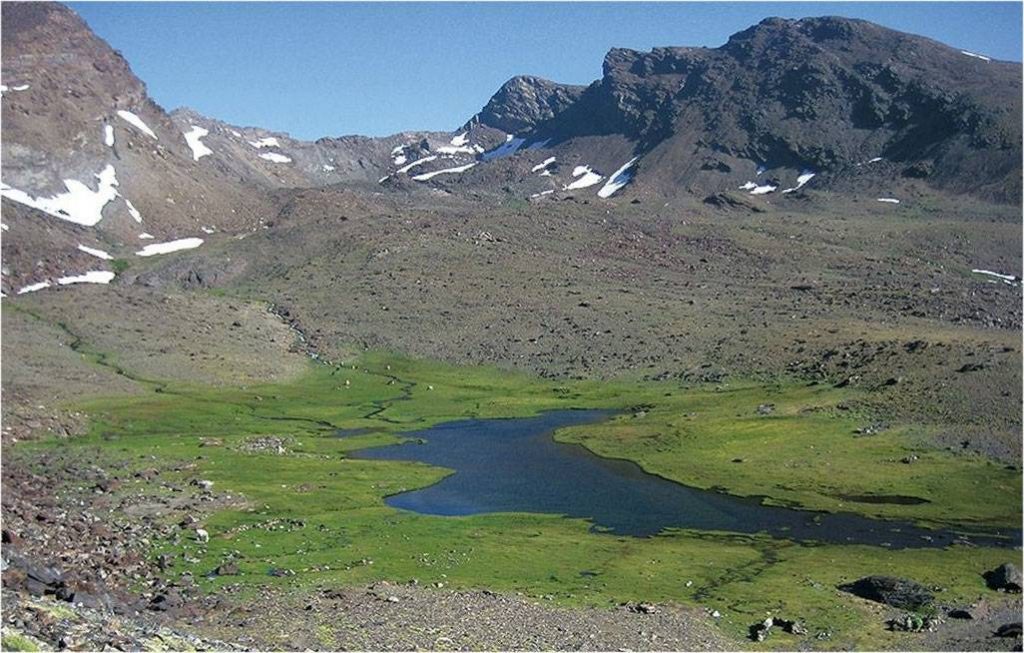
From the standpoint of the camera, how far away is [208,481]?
263ft

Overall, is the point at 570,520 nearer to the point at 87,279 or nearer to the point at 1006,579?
the point at 1006,579

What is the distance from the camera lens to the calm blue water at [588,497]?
71.6 meters

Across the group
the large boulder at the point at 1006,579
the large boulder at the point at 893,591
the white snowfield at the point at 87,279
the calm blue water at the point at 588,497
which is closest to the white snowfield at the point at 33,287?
the white snowfield at the point at 87,279

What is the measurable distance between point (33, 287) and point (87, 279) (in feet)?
44.6

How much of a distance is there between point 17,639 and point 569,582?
3438cm

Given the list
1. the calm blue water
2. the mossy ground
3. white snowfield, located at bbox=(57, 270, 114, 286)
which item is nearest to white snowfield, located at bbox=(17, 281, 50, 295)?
→ white snowfield, located at bbox=(57, 270, 114, 286)

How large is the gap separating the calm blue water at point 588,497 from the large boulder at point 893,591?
38.3ft

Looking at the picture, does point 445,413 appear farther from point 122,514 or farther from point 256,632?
point 256,632

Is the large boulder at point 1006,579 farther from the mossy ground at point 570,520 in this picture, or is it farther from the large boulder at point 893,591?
the large boulder at point 893,591

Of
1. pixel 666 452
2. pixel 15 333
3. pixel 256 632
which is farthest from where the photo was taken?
pixel 15 333

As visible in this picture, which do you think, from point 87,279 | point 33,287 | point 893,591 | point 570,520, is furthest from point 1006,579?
point 87,279

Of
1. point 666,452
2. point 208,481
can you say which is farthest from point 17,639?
point 666,452

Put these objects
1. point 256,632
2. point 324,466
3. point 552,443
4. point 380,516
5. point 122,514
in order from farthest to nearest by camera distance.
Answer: point 552,443, point 324,466, point 380,516, point 122,514, point 256,632

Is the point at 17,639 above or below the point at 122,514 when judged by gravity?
above
